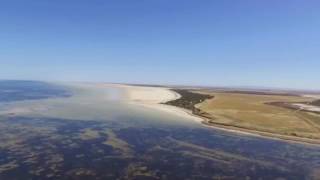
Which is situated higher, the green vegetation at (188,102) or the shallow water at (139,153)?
the green vegetation at (188,102)

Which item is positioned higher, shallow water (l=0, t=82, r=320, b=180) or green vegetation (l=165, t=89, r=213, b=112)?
green vegetation (l=165, t=89, r=213, b=112)

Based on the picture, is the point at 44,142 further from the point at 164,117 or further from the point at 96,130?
the point at 164,117

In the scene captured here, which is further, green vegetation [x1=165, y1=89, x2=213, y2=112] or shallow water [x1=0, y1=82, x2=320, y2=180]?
green vegetation [x1=165, y1=89, x2=213, y2=112]

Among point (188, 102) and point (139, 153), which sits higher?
point (188, 102)

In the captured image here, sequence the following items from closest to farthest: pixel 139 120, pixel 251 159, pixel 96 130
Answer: pixel 251 159
pixel 96 130
pixel 139 120

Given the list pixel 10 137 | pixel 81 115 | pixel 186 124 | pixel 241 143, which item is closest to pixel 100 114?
pixel 81 115

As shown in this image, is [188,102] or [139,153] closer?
[139,153]

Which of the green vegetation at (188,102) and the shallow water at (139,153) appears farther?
the green vegetation at (188,102)

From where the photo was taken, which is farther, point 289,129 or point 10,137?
point 289,129
